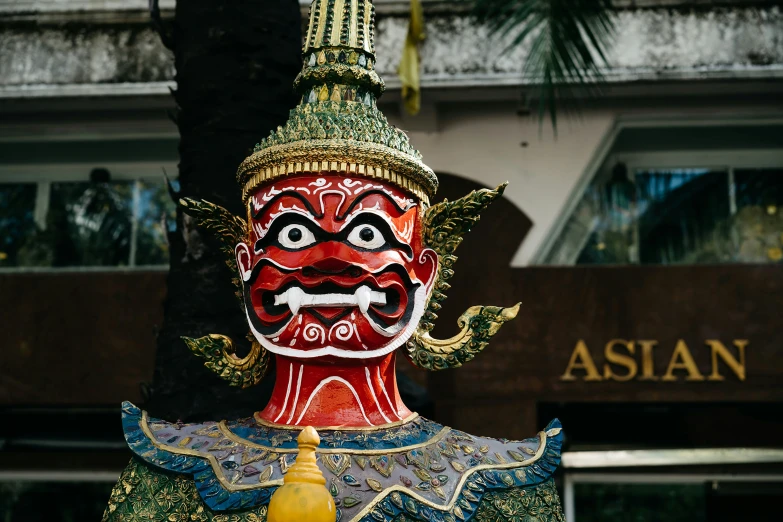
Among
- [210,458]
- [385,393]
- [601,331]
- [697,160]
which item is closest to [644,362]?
[601,331]

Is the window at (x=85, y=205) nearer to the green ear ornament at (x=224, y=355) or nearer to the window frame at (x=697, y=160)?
the window frame at (x=697, y=160)

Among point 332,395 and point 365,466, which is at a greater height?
point 332,395

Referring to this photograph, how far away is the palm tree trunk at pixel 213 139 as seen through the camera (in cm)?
421

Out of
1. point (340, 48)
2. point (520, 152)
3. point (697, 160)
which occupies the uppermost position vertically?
point (697, 160)

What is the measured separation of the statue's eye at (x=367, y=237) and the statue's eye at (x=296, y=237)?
5.5 inches

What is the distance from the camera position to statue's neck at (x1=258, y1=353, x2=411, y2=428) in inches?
133

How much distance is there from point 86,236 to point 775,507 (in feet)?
21.3

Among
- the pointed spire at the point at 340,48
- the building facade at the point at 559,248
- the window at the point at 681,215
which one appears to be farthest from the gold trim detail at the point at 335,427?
the window at the point at 681,215

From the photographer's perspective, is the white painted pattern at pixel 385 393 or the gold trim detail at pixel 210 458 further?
the white painted pattern at pixel 385 393

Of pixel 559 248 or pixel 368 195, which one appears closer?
pixel 368 195

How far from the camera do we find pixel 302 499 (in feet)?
8.41

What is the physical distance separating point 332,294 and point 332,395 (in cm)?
36

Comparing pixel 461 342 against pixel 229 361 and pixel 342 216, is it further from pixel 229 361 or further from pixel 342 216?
pixel 229 361

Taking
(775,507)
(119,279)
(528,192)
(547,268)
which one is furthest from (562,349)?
(119,279)
